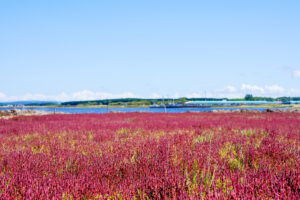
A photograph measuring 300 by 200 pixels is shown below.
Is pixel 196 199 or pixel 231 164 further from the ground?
pixel 196 199

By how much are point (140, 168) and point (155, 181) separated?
55 centimetres

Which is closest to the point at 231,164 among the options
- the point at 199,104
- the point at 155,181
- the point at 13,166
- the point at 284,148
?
the point at 284,148

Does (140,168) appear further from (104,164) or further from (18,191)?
(18,191)

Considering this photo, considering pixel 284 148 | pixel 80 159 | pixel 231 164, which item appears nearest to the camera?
pixel 80 159

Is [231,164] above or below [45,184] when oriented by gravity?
below

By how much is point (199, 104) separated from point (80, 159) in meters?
143

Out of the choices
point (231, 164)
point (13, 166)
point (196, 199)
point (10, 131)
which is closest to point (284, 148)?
point (231, 164)

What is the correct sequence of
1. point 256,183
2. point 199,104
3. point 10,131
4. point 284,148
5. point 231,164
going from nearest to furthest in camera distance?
point 256,183, point 231,164, point 284,148, point 10,131, point 199,104

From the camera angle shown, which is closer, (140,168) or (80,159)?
(140,168)

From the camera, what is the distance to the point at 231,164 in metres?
3.45

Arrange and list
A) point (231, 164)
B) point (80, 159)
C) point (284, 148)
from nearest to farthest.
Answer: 1. point (80, 159)
2. point (231, 164)
3. point (284, 148)

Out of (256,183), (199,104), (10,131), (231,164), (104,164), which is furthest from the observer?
(199,104)

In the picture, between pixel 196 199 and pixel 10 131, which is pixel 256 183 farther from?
pixel 10 131

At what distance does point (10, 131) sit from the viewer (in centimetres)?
719
